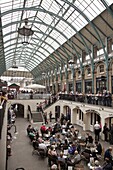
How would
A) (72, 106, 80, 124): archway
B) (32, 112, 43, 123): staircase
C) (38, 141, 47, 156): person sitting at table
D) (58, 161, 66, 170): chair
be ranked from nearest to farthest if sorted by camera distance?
(58, 161, 66, 170): chair, (38, 141, 47, 156): person sitting at table, (72, 106, 80, 124): archway, (32, 112, 43, 123): staircase

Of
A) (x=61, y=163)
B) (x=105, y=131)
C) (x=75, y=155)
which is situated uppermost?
(x=105, y=131)

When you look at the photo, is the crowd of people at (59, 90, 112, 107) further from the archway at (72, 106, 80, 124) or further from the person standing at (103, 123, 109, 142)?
the archway at (72, 106, 80, 124)

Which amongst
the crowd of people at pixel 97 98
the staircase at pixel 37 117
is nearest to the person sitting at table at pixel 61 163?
the crowd of people at pixel 97 98

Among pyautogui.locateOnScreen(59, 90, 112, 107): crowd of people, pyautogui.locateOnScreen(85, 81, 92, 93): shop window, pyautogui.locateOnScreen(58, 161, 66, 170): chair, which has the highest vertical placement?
pyautogui.locateOnScreen(85, 81, 92, 93): shop window

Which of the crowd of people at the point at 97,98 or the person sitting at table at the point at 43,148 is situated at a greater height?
the crowd of people at the point at 97,98

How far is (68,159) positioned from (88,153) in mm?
1640

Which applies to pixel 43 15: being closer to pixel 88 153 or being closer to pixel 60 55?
pixel 60 55

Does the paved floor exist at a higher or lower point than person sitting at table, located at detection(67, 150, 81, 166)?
lower

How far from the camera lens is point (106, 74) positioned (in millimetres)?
21766

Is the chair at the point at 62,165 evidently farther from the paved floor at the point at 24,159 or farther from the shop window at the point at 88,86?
the shop window at the point at 88,86

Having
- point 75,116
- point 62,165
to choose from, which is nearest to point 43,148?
point 62,165

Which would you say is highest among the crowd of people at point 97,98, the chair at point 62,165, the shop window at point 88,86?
the shop window at point 88,86

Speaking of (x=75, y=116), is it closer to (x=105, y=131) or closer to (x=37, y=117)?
(x=37, y=117)

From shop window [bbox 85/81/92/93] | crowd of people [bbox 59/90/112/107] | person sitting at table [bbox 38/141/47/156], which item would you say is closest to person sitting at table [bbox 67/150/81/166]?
person sitting at table [bbox 38/141/47/156]
